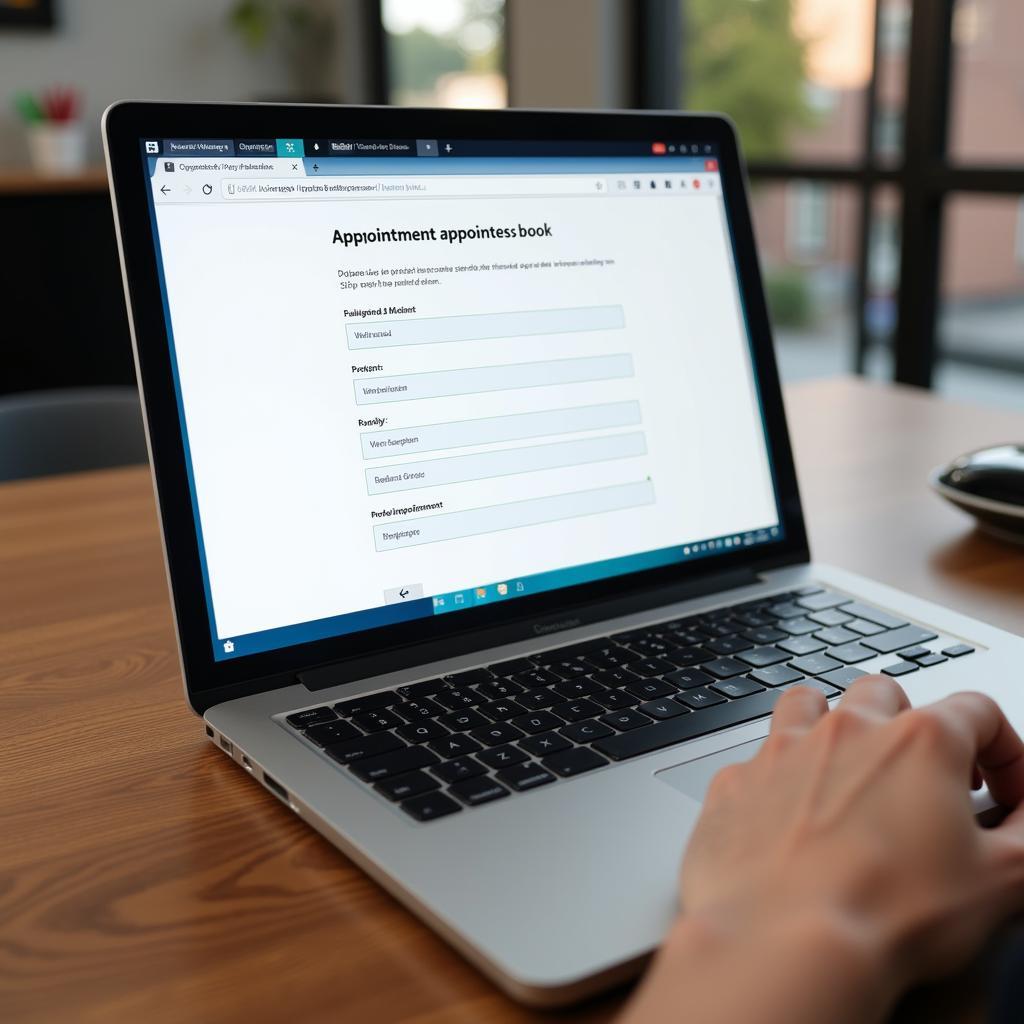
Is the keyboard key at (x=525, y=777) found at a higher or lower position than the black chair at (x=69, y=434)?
higher

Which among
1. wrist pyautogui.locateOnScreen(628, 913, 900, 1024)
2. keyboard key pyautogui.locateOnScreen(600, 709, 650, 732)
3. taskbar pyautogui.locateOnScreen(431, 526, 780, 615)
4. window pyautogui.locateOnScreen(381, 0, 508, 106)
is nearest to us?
wrist pyautogui.locateOnScreen(628, 913, 900, 1024)

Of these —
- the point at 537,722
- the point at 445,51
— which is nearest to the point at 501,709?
the point at 537,722

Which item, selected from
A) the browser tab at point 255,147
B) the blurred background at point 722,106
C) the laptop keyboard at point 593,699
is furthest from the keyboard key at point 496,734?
the blurred background at point 722,106

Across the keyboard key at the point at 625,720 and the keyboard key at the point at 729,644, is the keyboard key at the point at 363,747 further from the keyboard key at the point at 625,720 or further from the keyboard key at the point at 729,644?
the keyboard key at the point at 729,644

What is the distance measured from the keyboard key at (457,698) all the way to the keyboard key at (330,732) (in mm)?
49

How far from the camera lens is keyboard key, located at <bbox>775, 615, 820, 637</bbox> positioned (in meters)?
0.68

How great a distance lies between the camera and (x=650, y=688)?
23.5 inches

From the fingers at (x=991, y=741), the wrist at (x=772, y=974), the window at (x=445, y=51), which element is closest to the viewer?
the wrist at (x=772, y=974)

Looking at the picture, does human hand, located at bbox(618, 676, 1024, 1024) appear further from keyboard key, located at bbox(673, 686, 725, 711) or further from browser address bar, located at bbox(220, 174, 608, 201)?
browser address bar, located at bbox(220, 174, 608, 201)

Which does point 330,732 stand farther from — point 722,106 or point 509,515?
point 722,106

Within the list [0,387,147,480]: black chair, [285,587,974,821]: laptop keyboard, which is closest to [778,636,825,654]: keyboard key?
[285,587,974,821]: laptop keyboard

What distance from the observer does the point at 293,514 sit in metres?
0.62

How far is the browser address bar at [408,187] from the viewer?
0.62 m

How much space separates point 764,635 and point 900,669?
0.26 feet
